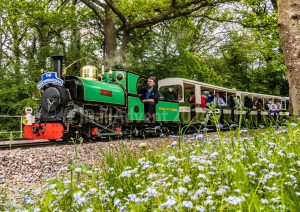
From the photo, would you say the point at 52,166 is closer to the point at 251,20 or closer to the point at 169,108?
the point at 169,108

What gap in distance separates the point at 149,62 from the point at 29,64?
691 centimetres

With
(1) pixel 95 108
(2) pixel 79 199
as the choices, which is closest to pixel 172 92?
(1) pixel 95 108

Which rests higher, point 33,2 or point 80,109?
point 33,2

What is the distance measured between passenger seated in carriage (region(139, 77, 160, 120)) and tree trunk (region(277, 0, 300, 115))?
6396mm

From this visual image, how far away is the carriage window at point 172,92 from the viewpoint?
1453 centimetres

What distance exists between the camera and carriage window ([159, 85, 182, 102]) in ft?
47.7

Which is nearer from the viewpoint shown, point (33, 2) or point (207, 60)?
point (33, 2)

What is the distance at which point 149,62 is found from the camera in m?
21.7

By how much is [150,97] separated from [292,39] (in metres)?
6.82

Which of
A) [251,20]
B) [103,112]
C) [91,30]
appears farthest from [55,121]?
[91,30]

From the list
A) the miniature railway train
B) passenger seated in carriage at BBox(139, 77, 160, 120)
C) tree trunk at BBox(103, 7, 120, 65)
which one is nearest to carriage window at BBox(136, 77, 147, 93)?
the miniature railway train

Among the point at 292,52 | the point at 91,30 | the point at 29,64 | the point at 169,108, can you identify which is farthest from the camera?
the point at 91,30

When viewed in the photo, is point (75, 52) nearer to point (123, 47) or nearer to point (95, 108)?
point (123, 47)

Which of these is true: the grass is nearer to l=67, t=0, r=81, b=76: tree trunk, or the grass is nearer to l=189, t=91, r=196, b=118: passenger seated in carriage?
l=189, t=91, r=196, b=118: passenger seated in carriage
